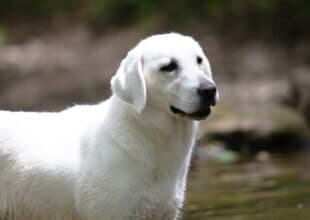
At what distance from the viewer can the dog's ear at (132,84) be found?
591cm

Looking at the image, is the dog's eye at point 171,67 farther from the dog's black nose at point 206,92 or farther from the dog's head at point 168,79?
the dog's black nose at point 206,92

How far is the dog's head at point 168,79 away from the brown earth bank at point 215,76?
23.8ft

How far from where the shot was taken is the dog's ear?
5.91 m

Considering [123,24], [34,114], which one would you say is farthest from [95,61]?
[34,114]

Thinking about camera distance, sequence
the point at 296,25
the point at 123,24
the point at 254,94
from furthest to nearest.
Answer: the point at 123,24
the point at 296,25
the point at 254,94

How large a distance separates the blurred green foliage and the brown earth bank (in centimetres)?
37

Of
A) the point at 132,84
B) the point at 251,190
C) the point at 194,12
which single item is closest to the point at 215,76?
the point at 194,12

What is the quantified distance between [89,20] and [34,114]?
14.7 meters

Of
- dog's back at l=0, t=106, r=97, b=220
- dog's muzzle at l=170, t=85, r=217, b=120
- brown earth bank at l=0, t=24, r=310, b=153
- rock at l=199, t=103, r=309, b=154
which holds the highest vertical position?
dog's muzzle at l=170, t=85, r=217, b=120

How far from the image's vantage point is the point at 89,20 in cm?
2111

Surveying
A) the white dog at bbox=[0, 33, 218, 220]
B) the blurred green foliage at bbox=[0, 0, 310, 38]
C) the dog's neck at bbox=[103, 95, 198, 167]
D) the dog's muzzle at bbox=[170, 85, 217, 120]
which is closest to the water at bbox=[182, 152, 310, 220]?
the dog's neck at bbox=[103, 95, 198, 167]

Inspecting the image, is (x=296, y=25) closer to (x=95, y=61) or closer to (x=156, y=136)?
(x=95, y=61)

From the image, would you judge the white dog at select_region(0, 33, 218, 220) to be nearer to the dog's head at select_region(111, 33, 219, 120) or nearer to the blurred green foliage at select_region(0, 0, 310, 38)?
the dog's head at select_region(111, 33, 219, 120)

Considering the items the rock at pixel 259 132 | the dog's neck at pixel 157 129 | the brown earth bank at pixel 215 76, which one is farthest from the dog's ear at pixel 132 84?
the rock at pixel 259 132
